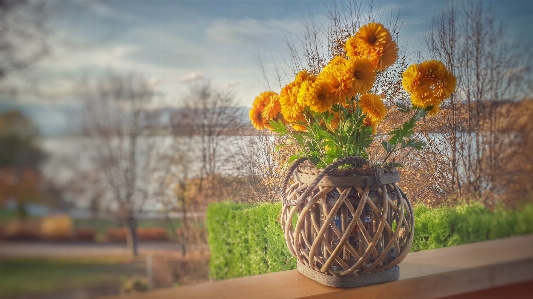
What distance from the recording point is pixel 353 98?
148 cm

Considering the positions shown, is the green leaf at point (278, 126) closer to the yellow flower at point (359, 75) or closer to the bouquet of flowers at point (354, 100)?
the bouquet of flowers at point (354, 100)

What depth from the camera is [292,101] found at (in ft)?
4.79

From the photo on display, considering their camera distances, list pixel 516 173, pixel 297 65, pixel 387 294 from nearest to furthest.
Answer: pixel 387 294 → pixel 297 65 → pixel 516 173

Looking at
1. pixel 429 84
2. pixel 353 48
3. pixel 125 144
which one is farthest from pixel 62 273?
pixel 429 84

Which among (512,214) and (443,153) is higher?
(443,153)

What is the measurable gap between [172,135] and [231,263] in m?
0.48

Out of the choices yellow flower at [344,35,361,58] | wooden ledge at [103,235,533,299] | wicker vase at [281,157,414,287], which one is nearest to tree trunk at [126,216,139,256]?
wooden ledge at [103,235,533,299]


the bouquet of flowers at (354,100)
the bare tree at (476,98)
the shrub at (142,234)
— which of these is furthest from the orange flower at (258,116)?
the bare tree at (476,98)

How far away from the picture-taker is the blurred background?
49.0 inches

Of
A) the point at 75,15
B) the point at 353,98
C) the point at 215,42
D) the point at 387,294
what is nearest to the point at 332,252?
the point at 387,294

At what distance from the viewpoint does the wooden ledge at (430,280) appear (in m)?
1.51

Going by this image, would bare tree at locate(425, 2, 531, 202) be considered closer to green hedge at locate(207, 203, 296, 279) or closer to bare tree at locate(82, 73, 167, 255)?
green hedge at locate(207, 203, 296, 279)

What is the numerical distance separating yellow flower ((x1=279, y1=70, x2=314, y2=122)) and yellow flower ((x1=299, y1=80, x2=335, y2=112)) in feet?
0.13

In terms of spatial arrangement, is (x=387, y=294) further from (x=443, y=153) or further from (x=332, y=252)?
(x=443, y=153)
